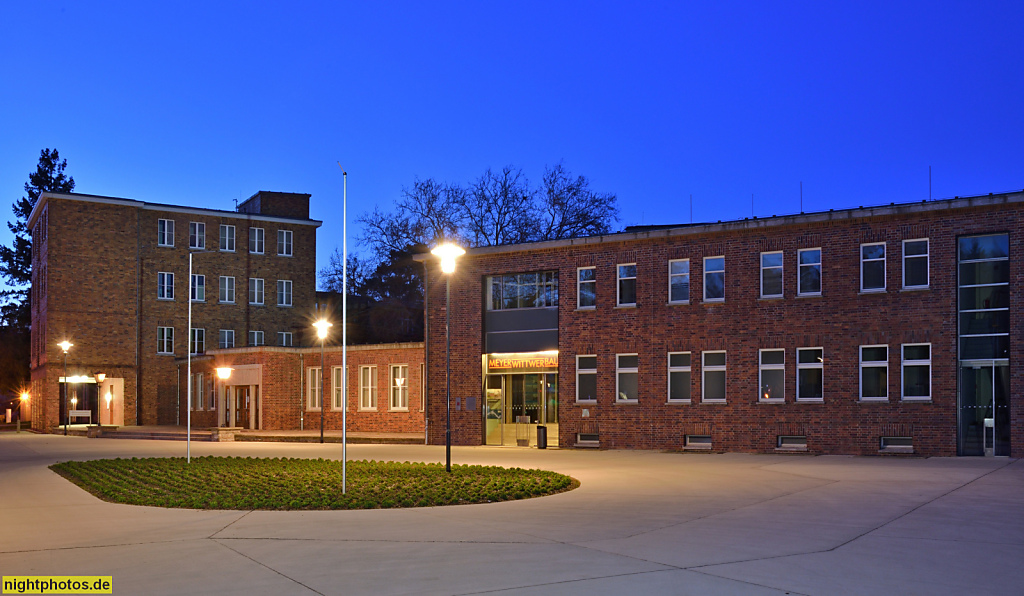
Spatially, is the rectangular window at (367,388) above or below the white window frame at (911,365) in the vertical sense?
below

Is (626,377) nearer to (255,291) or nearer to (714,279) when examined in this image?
(714,279)

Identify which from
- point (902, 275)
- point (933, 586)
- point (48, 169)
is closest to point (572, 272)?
point (902, 275)

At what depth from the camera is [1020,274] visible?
2622 cm

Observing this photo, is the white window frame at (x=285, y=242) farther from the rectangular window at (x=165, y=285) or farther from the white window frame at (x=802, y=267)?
the white window frame at (x=802, y=267)

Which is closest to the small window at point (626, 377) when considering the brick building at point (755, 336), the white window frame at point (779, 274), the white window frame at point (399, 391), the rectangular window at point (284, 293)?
the brick building at point (755, 336)

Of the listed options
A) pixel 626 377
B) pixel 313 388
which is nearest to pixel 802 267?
pixel 626 377

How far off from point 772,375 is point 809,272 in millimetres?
3327

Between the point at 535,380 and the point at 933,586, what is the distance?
25.3m

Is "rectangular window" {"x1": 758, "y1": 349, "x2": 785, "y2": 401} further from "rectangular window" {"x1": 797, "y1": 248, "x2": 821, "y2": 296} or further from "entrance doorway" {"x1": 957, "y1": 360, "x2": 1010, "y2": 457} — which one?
"entrance doorway" {"x1": 957, "y1": 360, "x2": 1010, "y2": 457}

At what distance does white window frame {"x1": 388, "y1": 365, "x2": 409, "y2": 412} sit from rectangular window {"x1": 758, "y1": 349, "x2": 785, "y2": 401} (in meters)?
17.9

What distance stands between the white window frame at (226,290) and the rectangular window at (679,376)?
39.8 m

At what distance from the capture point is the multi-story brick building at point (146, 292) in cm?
5712

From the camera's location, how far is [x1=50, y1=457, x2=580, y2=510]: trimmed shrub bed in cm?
1640

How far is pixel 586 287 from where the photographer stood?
110ft
